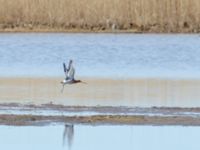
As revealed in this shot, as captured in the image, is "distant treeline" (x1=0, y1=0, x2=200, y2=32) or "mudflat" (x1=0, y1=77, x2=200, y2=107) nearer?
"mudflat" (x1=0, y1=77, x2=200, y2=107)

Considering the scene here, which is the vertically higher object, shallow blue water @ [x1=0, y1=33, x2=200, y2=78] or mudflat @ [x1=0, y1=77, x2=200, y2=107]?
mudflat @ [x1=0, y1=77, x2=200, y2=107]

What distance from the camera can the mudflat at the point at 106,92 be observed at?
1619 centimetres

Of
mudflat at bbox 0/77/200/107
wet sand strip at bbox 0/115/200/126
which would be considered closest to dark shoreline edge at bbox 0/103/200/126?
wet sand strip at bbox 0/115/200/126

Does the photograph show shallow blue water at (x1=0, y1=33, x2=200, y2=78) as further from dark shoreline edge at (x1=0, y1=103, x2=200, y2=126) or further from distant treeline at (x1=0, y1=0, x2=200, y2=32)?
dark shoreline edge at (x1=0, y1=103, x2=200, y2=126)

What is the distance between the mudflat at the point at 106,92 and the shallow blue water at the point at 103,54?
1.37 m

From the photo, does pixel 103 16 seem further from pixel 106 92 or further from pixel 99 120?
pixel 99 120

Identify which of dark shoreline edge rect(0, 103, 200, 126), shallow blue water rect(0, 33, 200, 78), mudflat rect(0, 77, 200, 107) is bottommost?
shallow blue water rect(0, 33, 200, 78)

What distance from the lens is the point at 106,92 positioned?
1792cm

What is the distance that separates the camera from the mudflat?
16188 millimetres
